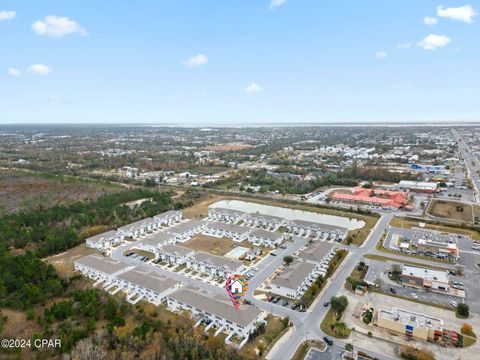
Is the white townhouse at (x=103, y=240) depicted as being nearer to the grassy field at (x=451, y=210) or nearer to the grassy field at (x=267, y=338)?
the grassy field at (x=267, y=338)

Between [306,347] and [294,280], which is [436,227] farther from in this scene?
[306,347]

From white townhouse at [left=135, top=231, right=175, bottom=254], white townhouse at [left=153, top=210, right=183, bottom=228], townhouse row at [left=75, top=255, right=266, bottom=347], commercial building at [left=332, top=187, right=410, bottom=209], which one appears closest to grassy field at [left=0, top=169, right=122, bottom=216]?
white townhouse at [left=153, top=210, right=183, bottom=228]

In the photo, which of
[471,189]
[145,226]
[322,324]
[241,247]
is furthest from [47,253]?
[471,189]

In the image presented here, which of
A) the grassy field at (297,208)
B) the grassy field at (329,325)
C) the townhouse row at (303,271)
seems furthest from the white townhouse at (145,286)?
the grassy field at (297,208)

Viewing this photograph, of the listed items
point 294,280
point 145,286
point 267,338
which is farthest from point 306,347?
point 145,286

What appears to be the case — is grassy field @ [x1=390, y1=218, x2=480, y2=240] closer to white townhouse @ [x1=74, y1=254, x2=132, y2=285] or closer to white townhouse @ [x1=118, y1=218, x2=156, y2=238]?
white townhouse @ [x1=118, y1=218, x2=156, y2=238]

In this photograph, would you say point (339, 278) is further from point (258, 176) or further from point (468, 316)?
point (258, 176)
